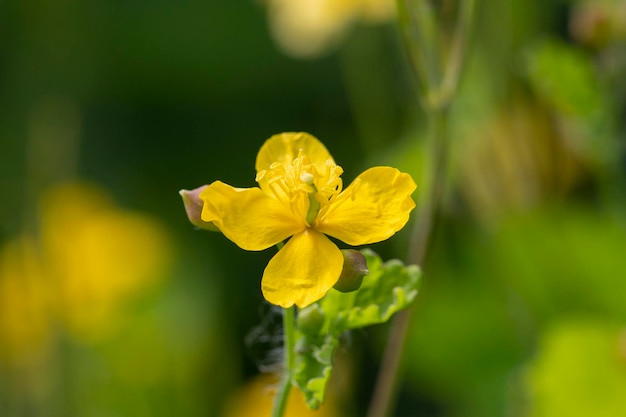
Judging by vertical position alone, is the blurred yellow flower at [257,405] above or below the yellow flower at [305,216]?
below

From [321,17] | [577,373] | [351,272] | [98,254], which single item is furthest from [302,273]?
[98,254]

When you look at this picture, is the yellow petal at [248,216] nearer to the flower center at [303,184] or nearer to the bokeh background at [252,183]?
the flower center at [303,184]

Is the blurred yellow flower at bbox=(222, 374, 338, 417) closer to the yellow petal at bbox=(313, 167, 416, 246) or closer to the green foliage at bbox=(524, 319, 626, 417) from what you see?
the green foliage at bbox=(524, 319, 626, 417)

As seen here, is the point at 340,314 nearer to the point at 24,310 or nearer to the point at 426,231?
the point at 426,231

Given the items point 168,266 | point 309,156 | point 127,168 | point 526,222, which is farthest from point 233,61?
point 309,156

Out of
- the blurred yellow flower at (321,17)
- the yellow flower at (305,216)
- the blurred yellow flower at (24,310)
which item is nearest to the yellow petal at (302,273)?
the yellow flower at (305,216)

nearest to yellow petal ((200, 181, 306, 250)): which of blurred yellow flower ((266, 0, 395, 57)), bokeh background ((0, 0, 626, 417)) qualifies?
bokeh background ((0, 0, 626, 417))

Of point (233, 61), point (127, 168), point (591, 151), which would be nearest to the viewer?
point (591, 151)

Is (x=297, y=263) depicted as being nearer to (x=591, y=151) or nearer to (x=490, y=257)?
(x=591, y=151)
